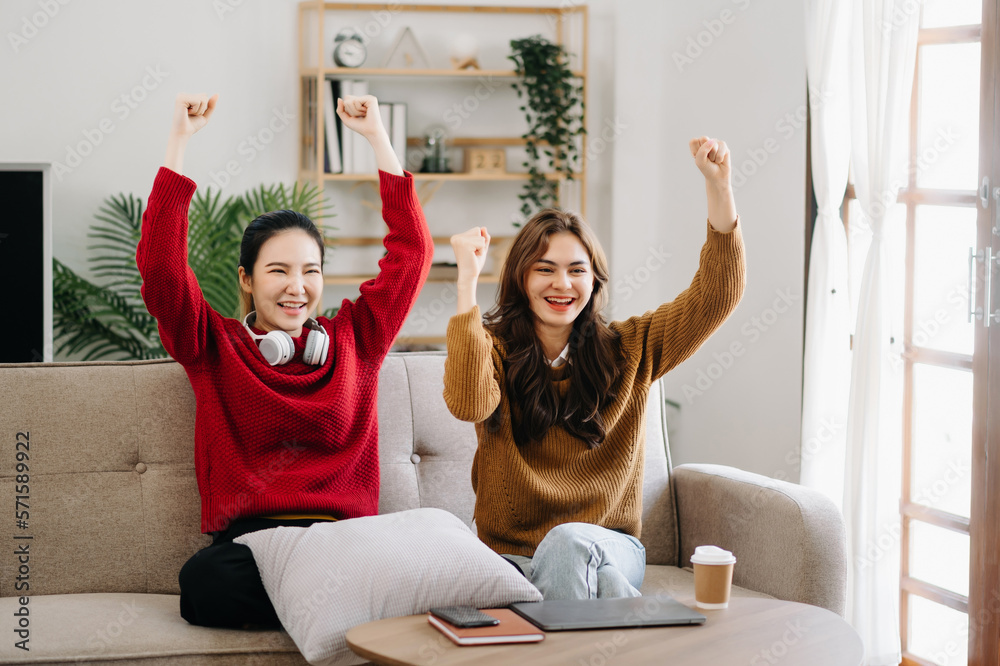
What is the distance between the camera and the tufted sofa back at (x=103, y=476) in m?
1.74

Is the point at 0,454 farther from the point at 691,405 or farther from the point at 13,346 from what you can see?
the point at 691,405

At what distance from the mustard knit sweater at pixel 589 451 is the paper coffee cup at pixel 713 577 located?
0.38m

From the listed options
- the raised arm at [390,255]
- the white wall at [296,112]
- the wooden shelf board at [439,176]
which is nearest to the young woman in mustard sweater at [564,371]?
the raised arm at [390,255]

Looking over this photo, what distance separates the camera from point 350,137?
3662 mm

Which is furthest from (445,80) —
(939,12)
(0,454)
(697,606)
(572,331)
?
(697,606)

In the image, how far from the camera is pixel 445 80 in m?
3.87

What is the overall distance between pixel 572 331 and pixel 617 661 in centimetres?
80

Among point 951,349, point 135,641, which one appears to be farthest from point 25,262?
point 951,349

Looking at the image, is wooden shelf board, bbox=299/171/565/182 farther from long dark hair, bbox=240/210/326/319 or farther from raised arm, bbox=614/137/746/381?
raised arm, bbox=614/137/746/381

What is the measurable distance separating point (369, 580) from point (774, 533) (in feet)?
2.66

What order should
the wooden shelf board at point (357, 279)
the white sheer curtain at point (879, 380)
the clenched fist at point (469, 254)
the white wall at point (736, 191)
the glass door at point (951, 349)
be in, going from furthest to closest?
1. the wooden shelf board at point (357, 279)
2. the white wall at point (736, 191)
3. the white sheer curtain at point (879, 380)
4. the glass door at point (951, 349)
5. the clenched fist at point (469, 254)

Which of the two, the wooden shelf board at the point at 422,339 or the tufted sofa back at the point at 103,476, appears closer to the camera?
the tufted sofa back at the point at 103,476

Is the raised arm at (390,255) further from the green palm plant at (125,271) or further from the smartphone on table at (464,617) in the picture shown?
the green palm plant at (125,271)

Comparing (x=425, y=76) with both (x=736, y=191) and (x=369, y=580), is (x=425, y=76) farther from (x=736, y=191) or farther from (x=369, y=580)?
(x=369, y=580)
